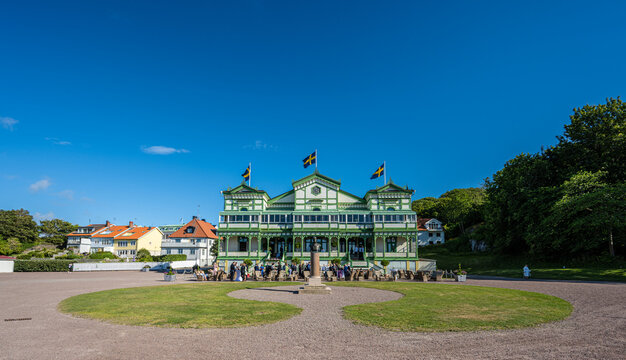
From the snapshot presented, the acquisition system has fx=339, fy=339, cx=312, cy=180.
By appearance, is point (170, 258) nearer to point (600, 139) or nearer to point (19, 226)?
point (19, 226)

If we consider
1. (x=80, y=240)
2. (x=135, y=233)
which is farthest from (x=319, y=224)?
(x=80, y=240)

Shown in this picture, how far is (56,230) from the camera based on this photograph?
81.5 metres

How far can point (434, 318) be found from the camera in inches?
483

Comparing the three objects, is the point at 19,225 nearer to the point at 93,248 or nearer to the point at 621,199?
the point at 93,248

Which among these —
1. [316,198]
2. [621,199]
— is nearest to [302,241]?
[316,198]

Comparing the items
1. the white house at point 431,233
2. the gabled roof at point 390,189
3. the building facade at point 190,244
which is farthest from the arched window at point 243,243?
the white house at point 431,233

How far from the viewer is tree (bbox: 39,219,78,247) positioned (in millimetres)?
78438

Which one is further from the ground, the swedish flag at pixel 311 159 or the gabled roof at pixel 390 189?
the swedish flag at pixel 311 159

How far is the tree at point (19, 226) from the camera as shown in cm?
7081

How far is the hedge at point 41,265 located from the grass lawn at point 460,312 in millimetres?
44851

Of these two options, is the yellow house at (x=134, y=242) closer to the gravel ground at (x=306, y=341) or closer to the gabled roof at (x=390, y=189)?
the gabled roof at (x=390, y=189)

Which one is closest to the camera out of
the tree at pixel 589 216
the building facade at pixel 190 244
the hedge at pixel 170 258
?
the tree at pixel 589 216

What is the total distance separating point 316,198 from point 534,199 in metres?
26.7

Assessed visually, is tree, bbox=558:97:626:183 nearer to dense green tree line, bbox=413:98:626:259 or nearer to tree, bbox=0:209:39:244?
dense green tree line, bbox=413:98:626:259
